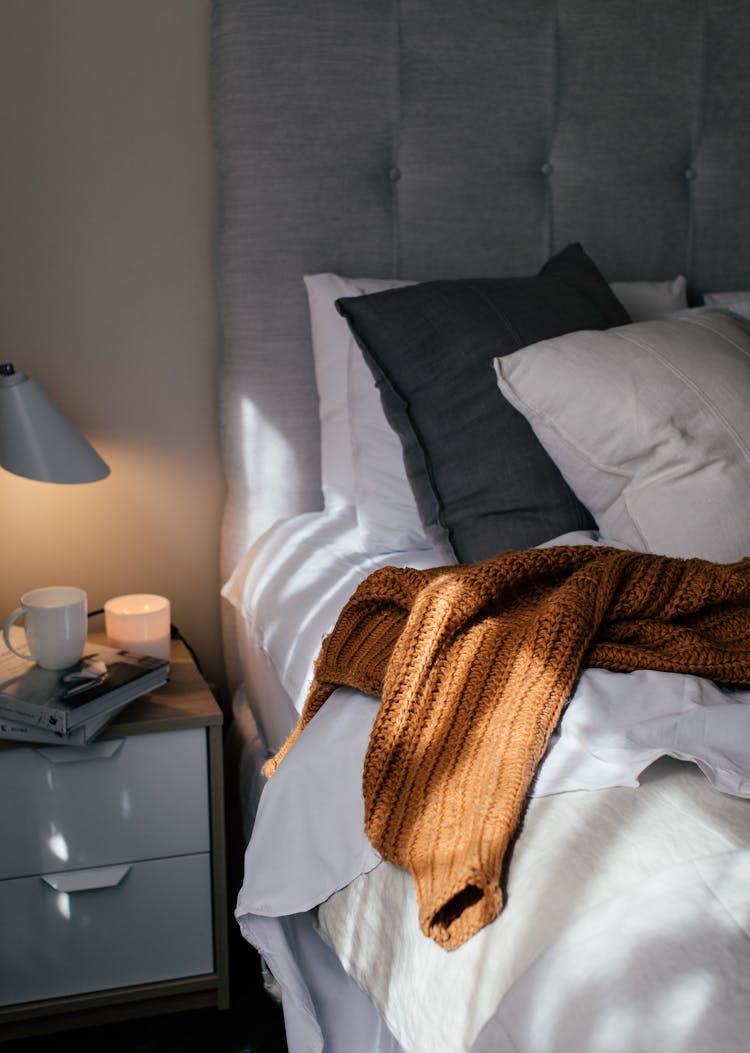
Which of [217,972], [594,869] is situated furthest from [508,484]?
[217,972]

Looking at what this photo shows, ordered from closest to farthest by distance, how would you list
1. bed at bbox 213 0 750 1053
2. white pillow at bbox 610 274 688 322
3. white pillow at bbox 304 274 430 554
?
bed at bbox 213 0 750 1053 < white pillow at bbox 304 274 430 554 < white pillow at bbox 610 274 688 322

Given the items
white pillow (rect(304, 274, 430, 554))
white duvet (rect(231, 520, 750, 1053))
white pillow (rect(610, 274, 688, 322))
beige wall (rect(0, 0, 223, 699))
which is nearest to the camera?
white duvet (rect(231, 520, 750, 1053))

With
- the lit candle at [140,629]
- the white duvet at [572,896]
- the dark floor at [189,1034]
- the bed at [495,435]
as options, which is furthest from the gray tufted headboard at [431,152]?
the white duvet at [572,896]

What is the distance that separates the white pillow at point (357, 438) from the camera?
1.62m

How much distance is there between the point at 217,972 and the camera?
153cm

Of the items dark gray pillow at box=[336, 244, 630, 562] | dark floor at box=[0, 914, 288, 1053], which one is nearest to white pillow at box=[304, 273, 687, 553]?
dark gray pillow at box=[336, 244, 630, 562]

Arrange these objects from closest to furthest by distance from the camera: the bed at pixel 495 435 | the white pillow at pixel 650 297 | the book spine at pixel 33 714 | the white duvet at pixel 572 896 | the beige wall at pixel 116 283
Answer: the white duvet at pixel 572 896 < the bed at pixel 495 435 < the book spine at pixel 33 714 < the beige wall at pixel 116 283 < the white pillow at pixel 650 297

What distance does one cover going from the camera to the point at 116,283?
71.7 inches

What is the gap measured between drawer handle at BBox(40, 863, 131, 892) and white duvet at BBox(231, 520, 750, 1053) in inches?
19.2

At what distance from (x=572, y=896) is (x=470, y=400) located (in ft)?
2.80

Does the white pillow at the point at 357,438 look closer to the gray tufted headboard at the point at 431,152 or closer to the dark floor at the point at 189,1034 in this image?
the gray tufted headboard at the point at 431,152

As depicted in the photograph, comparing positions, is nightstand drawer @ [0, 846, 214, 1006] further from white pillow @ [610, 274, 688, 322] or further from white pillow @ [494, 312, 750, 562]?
white pillow @ [610, 274, 688, 322]

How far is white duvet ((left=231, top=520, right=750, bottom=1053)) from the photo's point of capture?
0.63m

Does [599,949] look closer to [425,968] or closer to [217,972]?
[425,968]
